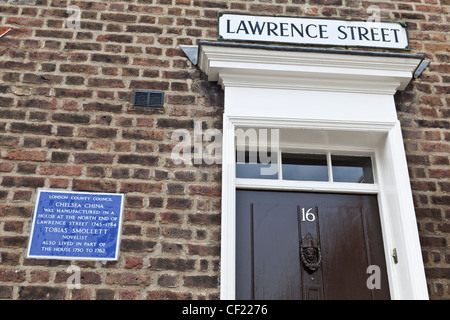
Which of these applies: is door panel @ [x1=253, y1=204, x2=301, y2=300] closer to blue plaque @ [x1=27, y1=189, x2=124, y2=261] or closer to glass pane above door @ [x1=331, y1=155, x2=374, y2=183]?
glass pane above door @ [x1=331, y1=155, x2=374, y2=183]

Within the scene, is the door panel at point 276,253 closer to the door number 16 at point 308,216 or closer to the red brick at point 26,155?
the door number 16 at point 308,216

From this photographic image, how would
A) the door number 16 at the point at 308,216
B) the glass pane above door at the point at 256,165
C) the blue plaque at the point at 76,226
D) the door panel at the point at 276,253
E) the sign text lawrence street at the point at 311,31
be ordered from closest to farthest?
the blue plaque at the point at 76,226, the door panel at the point at 276,253, the door number 16 at the point at 308,216, the glass pane above door at the point at 256,165, the sign text lawrence street at the point at 311,31

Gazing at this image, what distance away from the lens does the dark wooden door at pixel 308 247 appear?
9.42 feet

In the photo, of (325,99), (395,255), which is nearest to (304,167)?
(325,99)

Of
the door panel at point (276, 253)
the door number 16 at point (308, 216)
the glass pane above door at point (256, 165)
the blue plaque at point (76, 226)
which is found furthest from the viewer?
the glass pane above door at point (256, 165)

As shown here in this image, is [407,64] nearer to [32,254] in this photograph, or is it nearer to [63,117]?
[63,117]

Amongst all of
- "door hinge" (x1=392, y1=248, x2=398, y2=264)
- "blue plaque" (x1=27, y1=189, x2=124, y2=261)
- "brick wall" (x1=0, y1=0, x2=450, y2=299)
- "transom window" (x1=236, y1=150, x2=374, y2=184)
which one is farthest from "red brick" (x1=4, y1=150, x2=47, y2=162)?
"door hinge" (x1=392, y1=248, x2=398, y2=264)

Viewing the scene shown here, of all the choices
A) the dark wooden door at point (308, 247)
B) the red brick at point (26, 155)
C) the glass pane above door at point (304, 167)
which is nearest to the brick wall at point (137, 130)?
the red brick at point (26, 155)

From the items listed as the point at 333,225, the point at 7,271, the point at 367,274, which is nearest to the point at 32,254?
the point at 7,271

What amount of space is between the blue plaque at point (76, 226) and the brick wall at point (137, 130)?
6 cm

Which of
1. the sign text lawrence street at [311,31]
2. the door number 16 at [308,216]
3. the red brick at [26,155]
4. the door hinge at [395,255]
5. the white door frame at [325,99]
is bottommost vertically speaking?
the door hinge at [395,255]

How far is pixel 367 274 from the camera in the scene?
2.95 m

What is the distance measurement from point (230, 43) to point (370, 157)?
1.42 meters

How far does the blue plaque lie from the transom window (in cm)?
98
